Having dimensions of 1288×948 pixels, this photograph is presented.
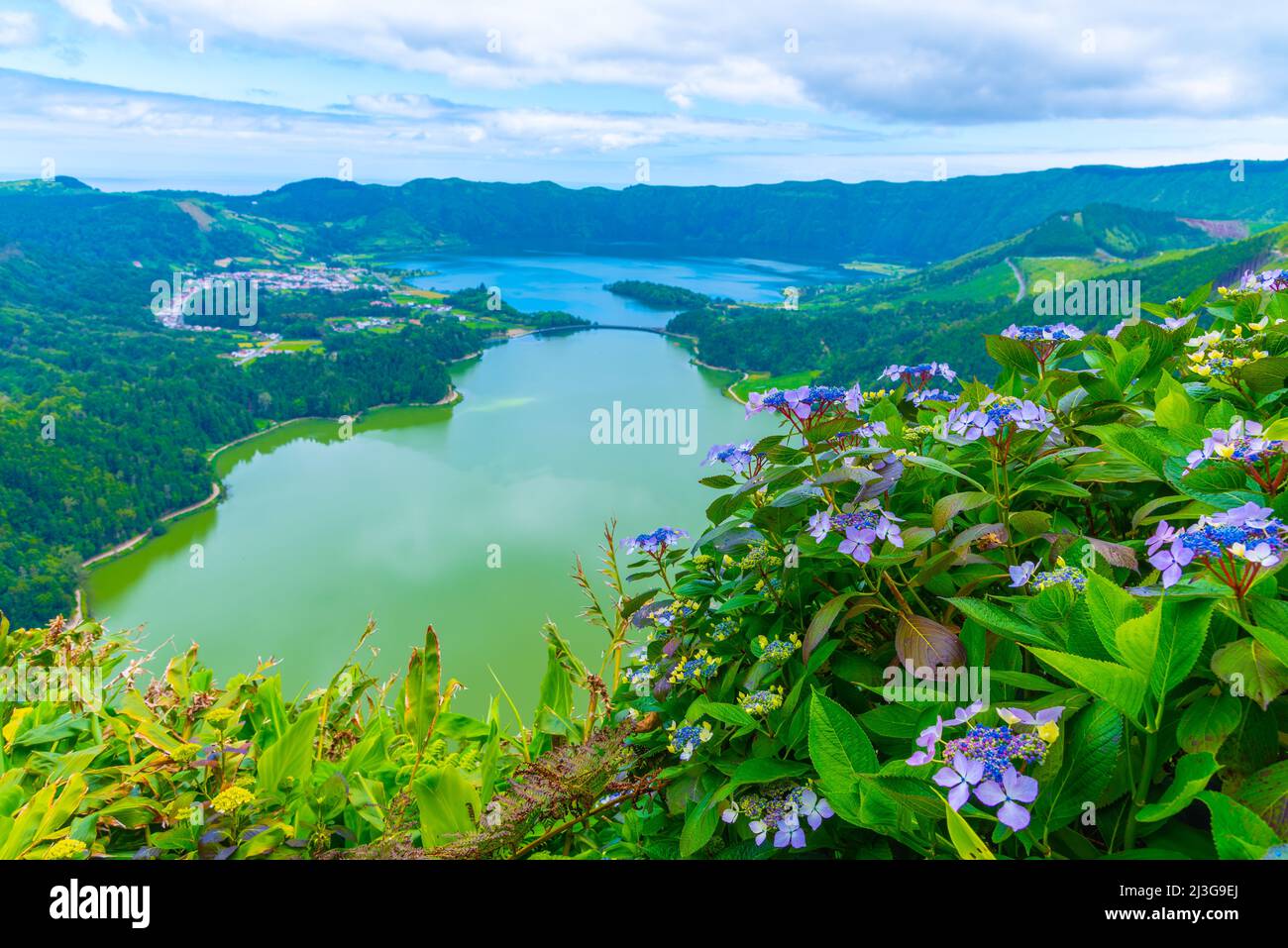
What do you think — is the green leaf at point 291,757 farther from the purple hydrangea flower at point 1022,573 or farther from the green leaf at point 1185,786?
the green leaf at point 1185,786

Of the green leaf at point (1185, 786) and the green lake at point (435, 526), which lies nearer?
the green leaf at point (1185, 786)

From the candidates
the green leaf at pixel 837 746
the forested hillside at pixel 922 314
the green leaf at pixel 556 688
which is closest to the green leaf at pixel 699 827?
the green leaf at pixel 837 746

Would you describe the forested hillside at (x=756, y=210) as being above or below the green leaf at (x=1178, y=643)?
above

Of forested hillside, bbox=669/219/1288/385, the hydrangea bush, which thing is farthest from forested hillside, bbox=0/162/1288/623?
the hydrangea bush

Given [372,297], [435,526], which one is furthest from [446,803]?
[372,297]

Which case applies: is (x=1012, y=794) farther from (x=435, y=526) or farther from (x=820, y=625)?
(x=435, y=526)

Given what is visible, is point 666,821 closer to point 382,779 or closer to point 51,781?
point 382,779

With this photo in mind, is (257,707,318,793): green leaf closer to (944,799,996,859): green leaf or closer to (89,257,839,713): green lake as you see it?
(944,799,996,859): green leaf
